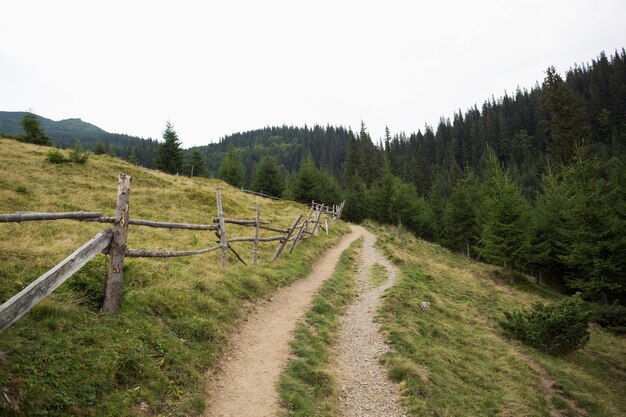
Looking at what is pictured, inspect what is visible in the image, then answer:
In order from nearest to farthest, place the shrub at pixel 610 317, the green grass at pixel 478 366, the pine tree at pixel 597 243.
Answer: the green grass at pixel 478 366
the shrub at pixel 610 317
the pine tree at pixel 597 243

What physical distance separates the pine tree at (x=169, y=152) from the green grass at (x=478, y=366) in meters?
46.8

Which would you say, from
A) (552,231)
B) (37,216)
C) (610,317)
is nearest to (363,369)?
(37,216)

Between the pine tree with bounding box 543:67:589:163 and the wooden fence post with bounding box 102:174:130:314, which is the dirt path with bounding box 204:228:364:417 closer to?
the wooden fence post with bounding box 102:174:130:314

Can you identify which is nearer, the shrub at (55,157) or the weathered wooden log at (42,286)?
the weathered wooden log at (42,286)

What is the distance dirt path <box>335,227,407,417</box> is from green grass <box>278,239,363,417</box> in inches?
10.9

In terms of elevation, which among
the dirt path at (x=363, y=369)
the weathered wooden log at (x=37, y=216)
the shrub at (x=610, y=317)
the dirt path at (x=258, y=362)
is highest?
the weathered wooden log at (x=37, y=216)

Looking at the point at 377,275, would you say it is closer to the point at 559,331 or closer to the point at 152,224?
the point at 559,331

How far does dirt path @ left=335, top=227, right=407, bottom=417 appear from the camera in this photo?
5.89 meters

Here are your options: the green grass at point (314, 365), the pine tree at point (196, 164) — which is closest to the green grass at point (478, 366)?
the green grass at point (314, 365)

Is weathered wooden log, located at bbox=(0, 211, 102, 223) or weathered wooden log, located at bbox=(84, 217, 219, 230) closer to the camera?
weathered wooden log, located at bbox=(0, 211, 102, 223)

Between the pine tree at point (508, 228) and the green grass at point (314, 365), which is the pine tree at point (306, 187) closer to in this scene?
the pine tree at point (508, 228)

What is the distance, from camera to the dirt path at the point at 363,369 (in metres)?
5.89

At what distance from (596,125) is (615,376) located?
362 ft

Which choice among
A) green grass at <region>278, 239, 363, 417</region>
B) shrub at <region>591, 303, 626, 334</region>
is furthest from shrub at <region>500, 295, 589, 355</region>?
shrub at <region>591, 303, 626, 334</region>
